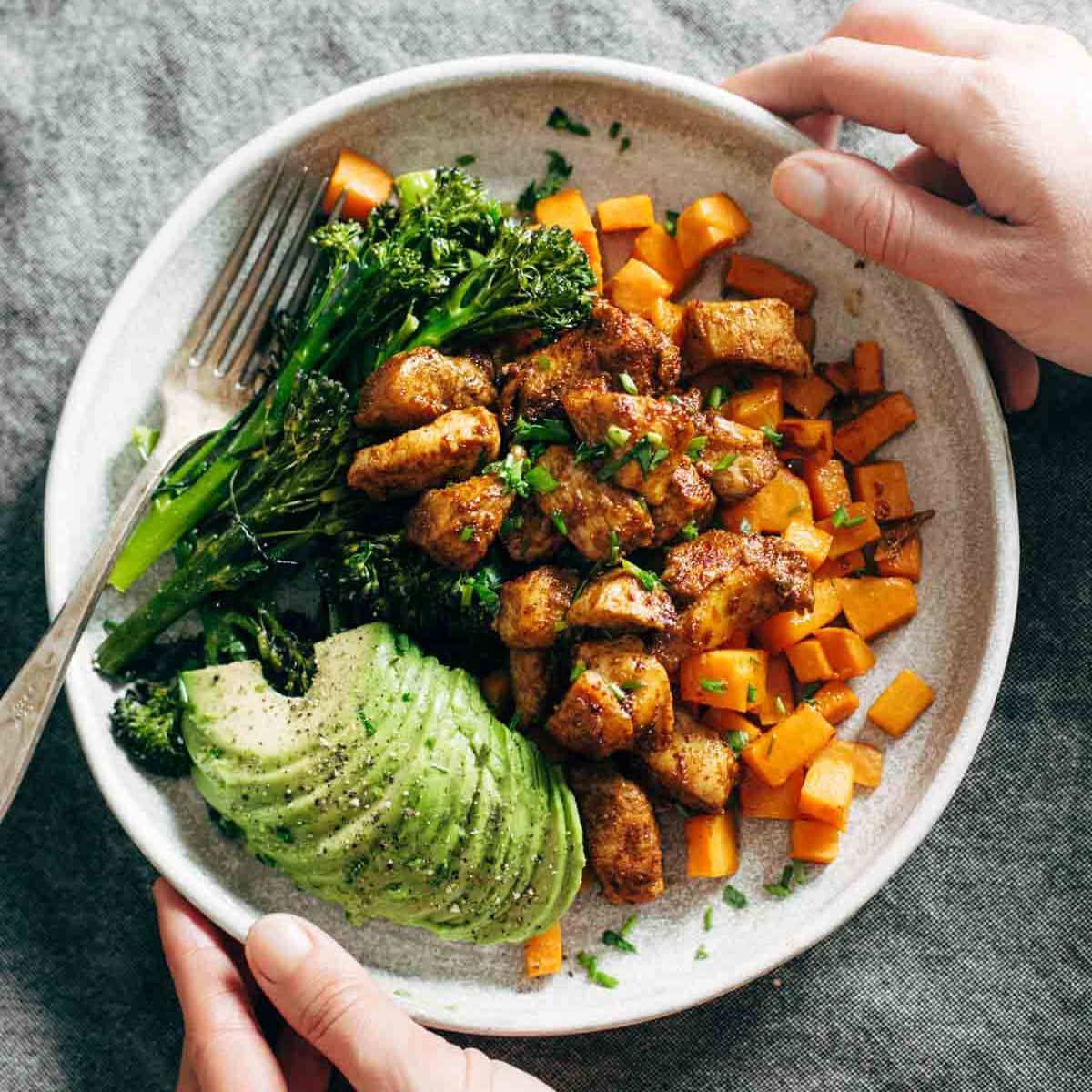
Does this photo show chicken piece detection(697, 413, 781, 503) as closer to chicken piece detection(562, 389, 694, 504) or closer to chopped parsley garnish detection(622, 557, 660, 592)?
chicken piece detection(562, 389, 694, 504)

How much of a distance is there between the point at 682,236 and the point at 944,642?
4.17ft

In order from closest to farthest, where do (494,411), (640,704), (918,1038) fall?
(640,704)
(494,411)
(918,1038)

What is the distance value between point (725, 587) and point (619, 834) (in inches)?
25.8

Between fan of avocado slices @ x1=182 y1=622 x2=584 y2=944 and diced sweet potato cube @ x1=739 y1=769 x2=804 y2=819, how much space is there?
0.47 metres

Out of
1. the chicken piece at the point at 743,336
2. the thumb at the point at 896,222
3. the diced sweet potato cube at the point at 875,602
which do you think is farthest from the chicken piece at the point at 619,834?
the thumb at the point at 896,222

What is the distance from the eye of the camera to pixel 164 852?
110 inches

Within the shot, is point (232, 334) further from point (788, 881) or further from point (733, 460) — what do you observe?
point (788, 881)

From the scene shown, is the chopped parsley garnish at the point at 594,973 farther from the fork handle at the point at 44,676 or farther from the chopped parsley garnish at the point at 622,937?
the fork handle at the point at 44,676

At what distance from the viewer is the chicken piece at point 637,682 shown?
8.48 ft

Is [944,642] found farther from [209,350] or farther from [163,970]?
[163,970]

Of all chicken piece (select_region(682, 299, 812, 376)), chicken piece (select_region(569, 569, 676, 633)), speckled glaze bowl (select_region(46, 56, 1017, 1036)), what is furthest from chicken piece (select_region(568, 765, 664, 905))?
chicken piece (select_region(682, 299, 812, 376))

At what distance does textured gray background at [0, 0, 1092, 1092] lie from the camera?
307 cm

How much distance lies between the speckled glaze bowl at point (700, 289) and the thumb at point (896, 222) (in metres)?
0.14

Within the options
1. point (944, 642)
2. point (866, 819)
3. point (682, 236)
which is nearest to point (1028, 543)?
point (944, 642)
